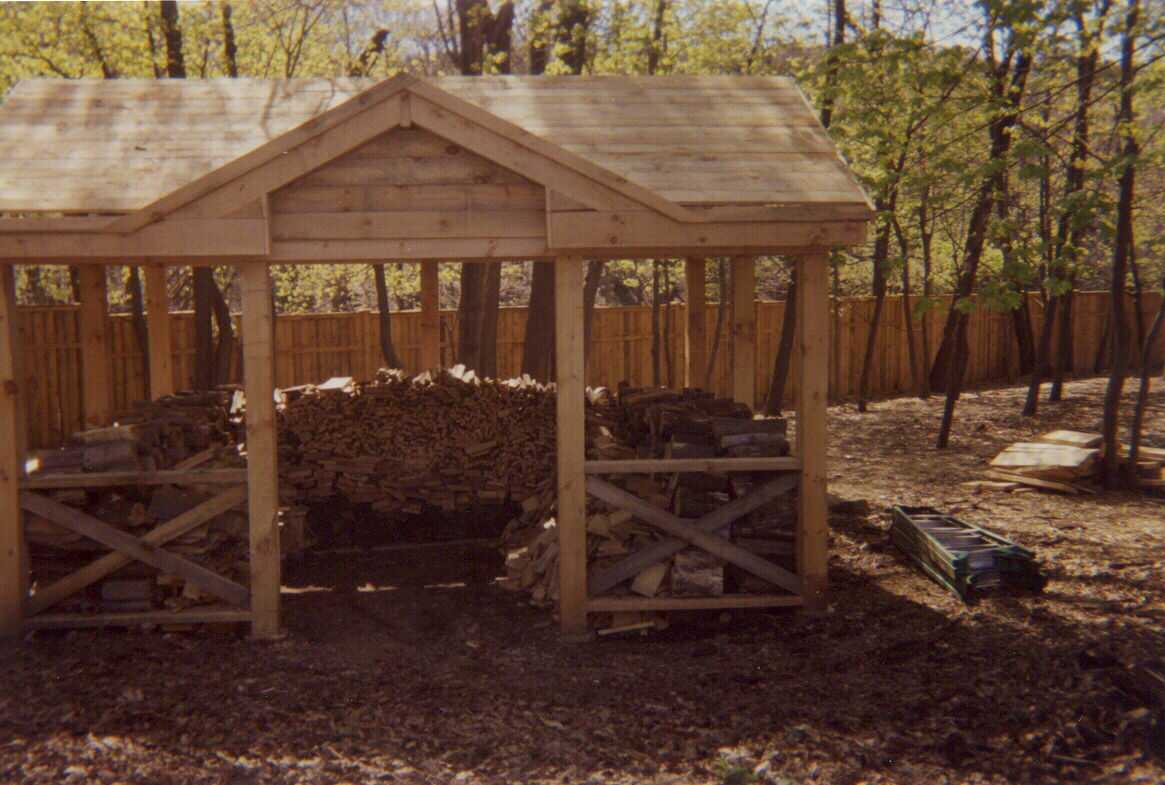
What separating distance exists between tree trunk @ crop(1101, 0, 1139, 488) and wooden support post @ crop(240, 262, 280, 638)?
294 inches

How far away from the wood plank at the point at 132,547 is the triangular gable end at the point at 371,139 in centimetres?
188

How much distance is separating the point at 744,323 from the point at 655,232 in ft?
10.0

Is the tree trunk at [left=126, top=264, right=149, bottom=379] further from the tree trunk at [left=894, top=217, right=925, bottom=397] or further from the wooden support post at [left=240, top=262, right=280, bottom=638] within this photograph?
the tree trunk at [left=894, top=217, right=925, bottom=397]

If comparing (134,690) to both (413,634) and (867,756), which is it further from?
(867,756)

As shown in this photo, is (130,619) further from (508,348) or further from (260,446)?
(508,348)

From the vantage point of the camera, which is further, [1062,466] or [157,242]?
[1062,466]

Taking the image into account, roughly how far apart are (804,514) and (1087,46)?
20.9 feet

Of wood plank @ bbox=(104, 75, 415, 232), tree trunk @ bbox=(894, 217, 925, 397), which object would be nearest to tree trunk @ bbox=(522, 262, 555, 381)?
tree trunk @ bbox=(894, 217, 925, 397)

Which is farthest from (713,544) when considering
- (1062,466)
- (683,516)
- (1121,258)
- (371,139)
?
(1121,258)

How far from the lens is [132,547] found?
22.3 feet

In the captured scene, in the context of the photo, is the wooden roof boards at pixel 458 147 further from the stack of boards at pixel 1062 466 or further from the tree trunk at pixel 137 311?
the tree trunk at pixel 137 311

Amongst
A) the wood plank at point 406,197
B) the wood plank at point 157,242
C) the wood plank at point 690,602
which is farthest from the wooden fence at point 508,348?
the wood plank at point 690,602

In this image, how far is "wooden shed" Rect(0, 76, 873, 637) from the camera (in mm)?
6289

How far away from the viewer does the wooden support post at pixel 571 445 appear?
6574mm
